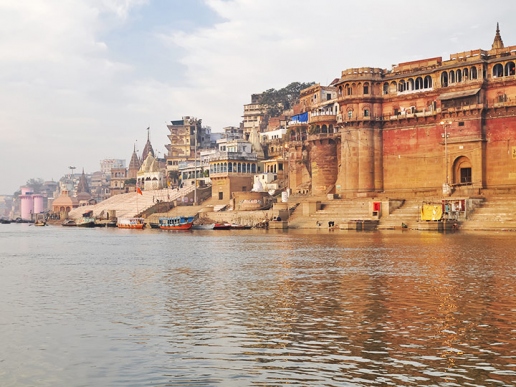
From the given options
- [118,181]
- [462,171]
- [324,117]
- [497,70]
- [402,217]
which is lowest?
A: [402,217]

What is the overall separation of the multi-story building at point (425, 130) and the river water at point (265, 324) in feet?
114

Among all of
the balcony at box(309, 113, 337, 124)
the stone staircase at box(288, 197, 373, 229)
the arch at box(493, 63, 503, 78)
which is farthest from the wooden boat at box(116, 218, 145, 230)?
the arch at box(493, 63, 503, 78)

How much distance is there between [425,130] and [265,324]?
5479cm

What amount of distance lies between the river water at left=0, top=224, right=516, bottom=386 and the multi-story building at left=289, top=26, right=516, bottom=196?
114 ft

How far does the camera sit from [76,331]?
15508mm

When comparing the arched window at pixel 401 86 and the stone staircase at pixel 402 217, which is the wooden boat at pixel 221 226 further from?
the arched window at pixel 401 86

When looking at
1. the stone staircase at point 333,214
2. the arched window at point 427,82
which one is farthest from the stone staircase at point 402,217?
the arched window at point 427,82

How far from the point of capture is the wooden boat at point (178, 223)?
78856 mm

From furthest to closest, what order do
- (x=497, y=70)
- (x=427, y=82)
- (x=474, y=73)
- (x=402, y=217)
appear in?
(x=427, y=82) → (x=474, y=73) → (x=497, y=70) → (x=402, y=217)

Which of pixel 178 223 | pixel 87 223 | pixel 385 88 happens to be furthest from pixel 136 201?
pixel 385 88

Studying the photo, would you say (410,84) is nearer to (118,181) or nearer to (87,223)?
(87,223)

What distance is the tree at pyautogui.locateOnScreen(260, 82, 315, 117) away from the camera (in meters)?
136

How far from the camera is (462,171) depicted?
64.6 metres

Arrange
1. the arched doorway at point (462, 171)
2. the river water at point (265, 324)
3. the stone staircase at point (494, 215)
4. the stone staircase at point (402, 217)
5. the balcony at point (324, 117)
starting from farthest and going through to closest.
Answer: the balcony at point (324, 117) → the arched doorway at point (462, 171) → the stone staircase at point (402, 217) → the stone staircase at point (494, 215) → the river water at point (265, 324)
